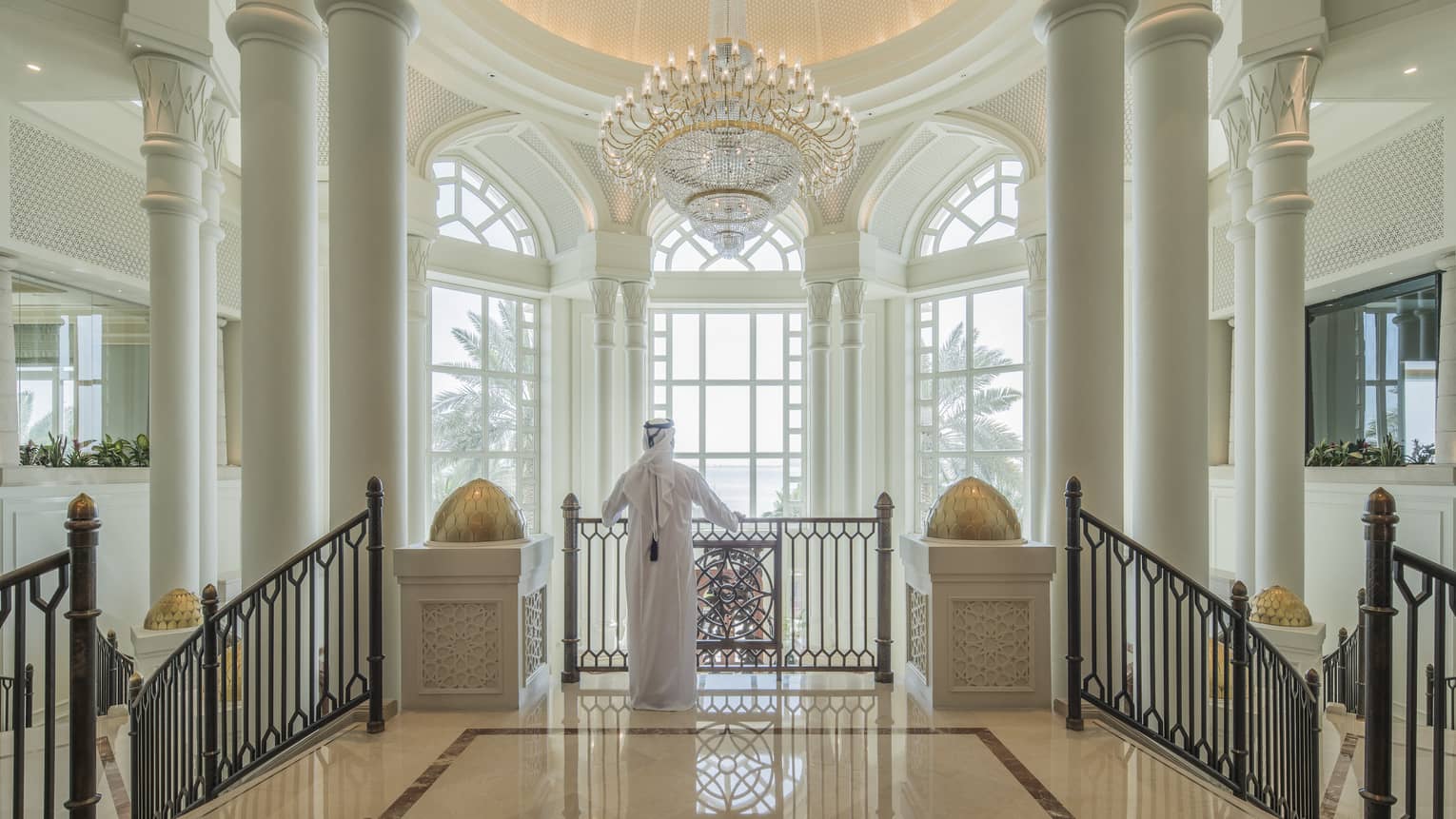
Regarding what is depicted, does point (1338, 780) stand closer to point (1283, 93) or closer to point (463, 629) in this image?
point (1283, 93)

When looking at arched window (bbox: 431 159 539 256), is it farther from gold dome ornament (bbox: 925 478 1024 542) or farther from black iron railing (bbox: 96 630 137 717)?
gold dome ornament (bbox: 925 478 1024 542)

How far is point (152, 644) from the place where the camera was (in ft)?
21.2

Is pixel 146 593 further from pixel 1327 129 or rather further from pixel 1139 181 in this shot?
pixel 1327 129

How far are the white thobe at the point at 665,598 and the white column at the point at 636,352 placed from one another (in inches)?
266

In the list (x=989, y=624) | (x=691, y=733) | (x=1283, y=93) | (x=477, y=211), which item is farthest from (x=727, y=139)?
(x=477, y=211)

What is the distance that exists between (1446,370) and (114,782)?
1043 cm

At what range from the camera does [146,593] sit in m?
8.55

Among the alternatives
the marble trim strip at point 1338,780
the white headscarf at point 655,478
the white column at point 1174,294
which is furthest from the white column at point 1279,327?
the white headscarf at point 655,478

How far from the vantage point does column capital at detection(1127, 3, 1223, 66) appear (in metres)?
5.14

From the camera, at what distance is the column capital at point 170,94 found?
20.7 feet

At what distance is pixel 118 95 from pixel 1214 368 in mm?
11415

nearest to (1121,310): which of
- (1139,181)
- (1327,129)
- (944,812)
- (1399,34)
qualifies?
(1139,181)

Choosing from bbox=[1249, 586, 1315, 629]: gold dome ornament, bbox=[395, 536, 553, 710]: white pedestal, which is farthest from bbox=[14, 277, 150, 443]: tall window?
bbox=[1249, 586, 1315, 629]: gold dome ornament

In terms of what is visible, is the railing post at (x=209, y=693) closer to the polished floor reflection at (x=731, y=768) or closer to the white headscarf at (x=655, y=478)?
the polished floor reflection at (x=731, y=768)
